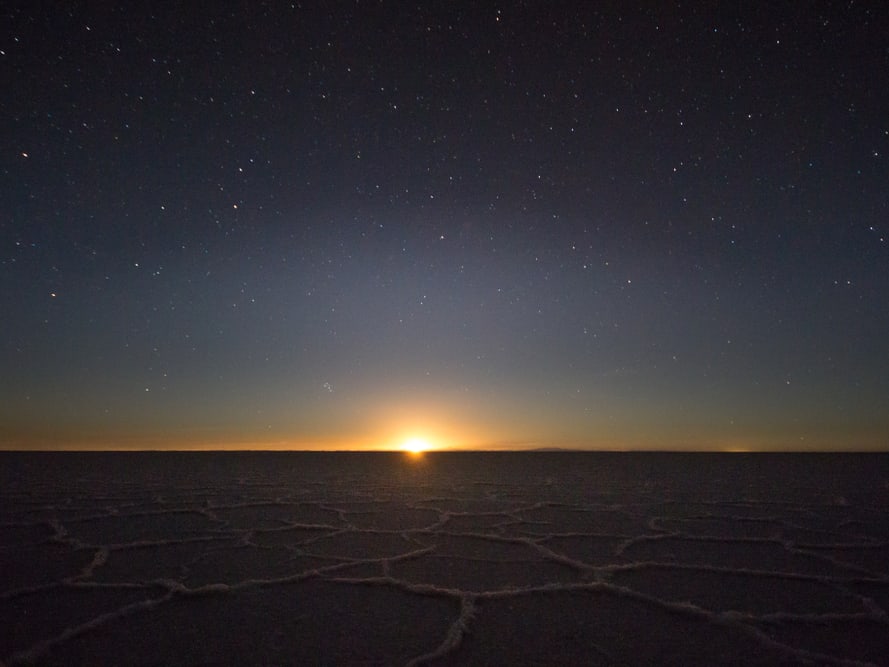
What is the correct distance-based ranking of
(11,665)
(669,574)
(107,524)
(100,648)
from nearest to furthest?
(11,665)
(100,648)
(669,574)
(107,524)

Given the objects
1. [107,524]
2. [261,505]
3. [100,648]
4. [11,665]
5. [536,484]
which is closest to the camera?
[11,665]

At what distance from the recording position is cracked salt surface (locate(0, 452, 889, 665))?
79.3 inches

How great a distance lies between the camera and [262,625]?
2.22m

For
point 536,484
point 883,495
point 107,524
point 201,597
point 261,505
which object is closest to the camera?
point 201,597

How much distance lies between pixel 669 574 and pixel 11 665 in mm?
2860

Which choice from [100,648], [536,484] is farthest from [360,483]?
[100,648]

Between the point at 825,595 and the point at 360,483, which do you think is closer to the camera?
the point at 825,595

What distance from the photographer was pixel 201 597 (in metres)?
2.55

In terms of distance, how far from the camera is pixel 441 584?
2775mm

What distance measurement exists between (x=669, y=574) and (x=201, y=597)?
7.69 ft

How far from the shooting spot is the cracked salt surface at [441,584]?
2014 millimetres

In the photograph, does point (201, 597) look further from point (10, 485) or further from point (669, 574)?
point (10, 485)

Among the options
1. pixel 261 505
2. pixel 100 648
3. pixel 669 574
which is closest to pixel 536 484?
pixel 261 505

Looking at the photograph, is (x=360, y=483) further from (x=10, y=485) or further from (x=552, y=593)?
(x=552, y=593)
